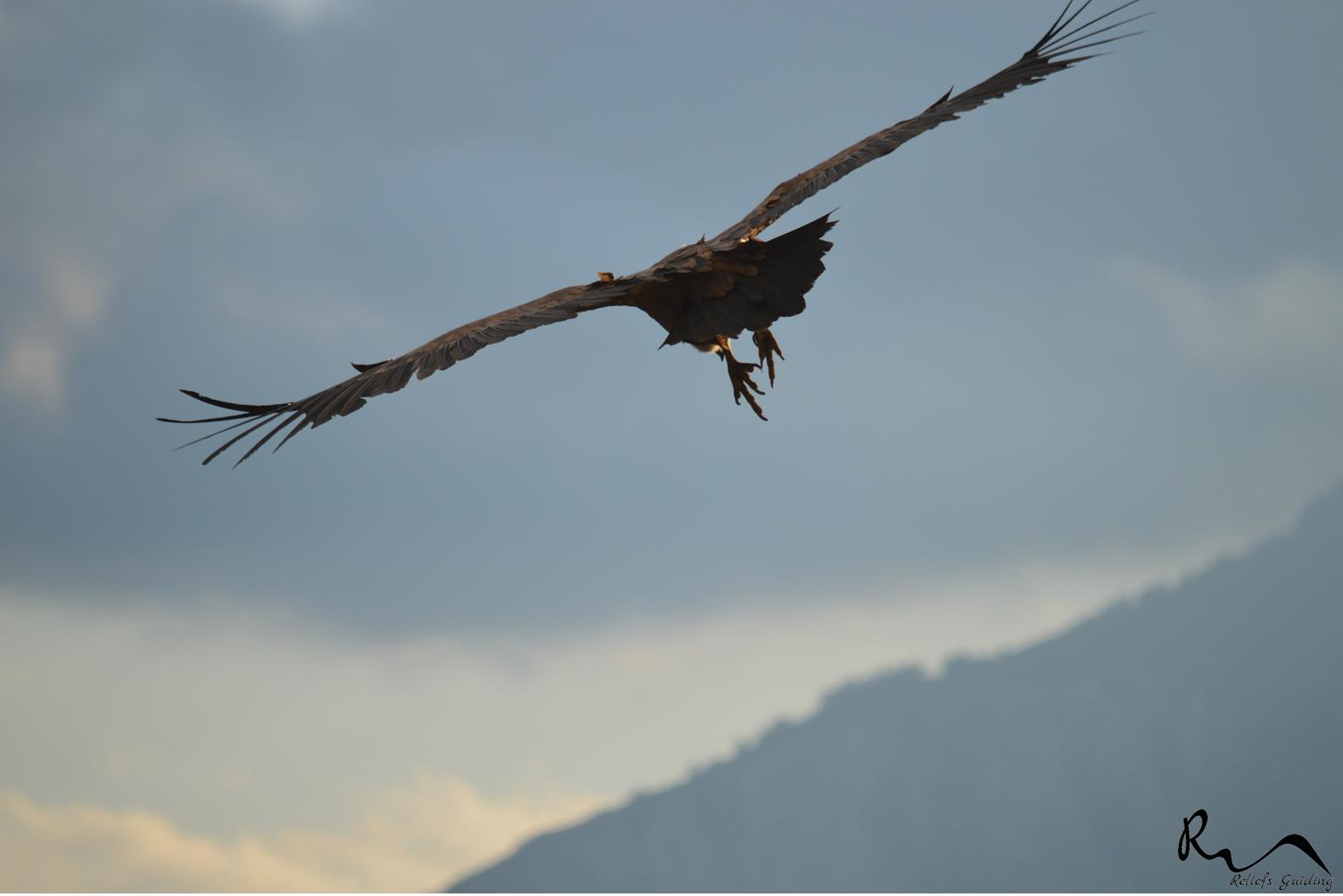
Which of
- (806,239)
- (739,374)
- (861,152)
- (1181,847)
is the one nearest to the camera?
(806,239)

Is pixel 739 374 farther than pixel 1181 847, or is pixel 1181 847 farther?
pixel 1181 847

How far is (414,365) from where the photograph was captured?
13078 mm

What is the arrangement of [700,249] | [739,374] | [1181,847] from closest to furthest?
[700,249] → [739,374] → [1181,847]

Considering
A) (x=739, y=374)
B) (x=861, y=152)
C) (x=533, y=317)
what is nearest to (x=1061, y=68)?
(x=861, y=152)

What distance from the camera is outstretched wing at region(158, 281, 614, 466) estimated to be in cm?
1263

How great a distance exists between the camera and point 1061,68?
653 inches

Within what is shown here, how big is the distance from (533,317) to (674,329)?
4.24ft

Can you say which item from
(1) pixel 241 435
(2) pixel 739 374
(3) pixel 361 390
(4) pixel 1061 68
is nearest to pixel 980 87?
(4) pixel 1061 68

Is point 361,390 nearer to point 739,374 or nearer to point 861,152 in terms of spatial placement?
point 739,374

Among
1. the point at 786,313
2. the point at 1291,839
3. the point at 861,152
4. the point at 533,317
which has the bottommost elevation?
the point at 1291,839

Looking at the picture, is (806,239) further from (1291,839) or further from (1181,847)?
(1291,839)

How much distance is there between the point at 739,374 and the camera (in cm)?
1450

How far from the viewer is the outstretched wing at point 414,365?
1263 centimetres

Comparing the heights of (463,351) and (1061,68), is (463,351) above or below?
below
